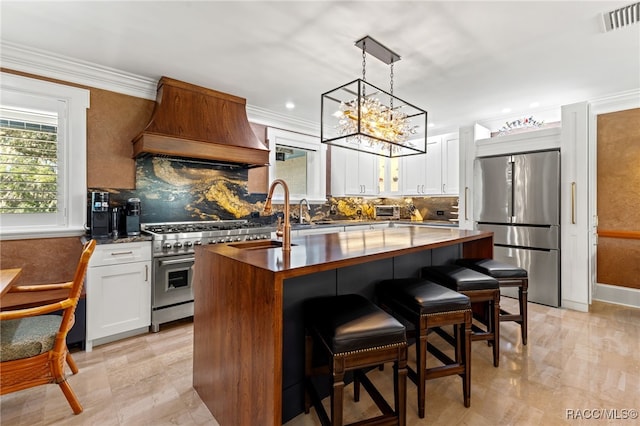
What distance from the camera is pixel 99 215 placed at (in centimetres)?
285

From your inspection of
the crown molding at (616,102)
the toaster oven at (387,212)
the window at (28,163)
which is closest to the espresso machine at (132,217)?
the window at (28,163)

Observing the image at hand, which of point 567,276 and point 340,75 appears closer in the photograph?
point 340,75

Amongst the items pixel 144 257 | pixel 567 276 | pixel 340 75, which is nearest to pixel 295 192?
pixel 340 75

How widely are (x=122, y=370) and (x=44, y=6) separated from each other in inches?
104

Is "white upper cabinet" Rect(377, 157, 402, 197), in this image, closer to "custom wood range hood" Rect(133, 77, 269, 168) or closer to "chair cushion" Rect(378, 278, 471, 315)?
"custom wood range hood" Rect(133, 77, 269, 168)

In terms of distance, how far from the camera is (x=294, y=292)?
1764mm

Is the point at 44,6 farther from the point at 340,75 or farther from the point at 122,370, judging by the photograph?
the point at 122,370

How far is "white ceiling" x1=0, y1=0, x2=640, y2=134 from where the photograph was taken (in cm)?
215

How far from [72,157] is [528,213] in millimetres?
5065

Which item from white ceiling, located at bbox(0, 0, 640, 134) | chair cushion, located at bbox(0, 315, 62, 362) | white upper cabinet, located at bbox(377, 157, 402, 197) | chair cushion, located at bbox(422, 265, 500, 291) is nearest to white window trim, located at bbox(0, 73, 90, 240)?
white ceiling, located at bbox(0, 0, 640, 134)

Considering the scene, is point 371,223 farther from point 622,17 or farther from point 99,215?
point 99,215

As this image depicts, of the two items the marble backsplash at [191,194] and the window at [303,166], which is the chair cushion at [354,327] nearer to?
the marble backsplash at [191,194]

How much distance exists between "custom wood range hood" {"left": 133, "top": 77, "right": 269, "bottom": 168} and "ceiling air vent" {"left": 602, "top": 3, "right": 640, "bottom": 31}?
3.23 meters

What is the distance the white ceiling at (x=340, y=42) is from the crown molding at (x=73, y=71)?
4.1 inches
